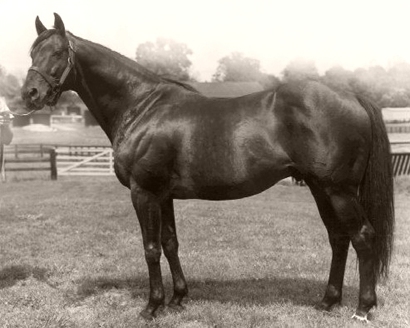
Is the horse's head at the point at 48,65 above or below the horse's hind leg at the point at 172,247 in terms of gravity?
above

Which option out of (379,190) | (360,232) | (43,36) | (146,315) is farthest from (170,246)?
(43,36)

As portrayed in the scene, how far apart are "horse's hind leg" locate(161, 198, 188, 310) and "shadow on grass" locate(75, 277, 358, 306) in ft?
0.82

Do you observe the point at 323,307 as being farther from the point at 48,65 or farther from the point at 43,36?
the point at 43,36

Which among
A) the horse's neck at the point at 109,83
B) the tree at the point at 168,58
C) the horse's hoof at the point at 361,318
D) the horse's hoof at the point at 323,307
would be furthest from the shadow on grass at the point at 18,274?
the tree at the point at 168,58

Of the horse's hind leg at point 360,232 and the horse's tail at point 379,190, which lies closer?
the horse's hind leg at point 360,232

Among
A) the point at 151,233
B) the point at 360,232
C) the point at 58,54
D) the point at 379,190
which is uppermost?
the point at 58,54

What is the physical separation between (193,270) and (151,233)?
2.03 m

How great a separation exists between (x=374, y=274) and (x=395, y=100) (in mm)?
4961

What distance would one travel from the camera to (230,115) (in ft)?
15.7

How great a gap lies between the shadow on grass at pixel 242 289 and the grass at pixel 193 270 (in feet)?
0.04

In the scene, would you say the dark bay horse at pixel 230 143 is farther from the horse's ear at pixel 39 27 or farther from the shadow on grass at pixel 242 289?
the shadow on grass at pixel 242 289

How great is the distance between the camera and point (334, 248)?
17.2 ft

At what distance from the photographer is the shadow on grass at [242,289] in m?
5.66

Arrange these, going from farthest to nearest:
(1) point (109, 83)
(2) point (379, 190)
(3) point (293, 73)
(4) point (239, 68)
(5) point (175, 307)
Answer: (4) point (239, 68) → (3) point (293, 73) → (5) point (175, 307) → (1) point (109, 83) → (2) point (379, 190)
